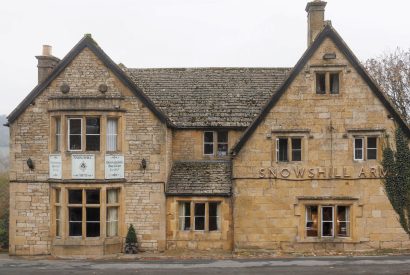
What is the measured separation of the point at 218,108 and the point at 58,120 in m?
8.51

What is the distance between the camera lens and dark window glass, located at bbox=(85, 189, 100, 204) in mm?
23578

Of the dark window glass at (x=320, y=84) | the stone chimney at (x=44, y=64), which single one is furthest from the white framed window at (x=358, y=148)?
the stone chimney at (x=44, y=64)

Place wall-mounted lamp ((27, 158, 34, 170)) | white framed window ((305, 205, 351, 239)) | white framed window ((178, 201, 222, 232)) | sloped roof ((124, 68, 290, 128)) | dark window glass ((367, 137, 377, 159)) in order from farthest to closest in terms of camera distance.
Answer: sloped roof ((124, 68, 290, 128)) → white framed window ((178, 201, 222, 232)) → dark window glass ((367, 137, 377, 159)) → white framed window ((305, 205, 351, 239)) → wall-mounted lamp ((27, 158, 34, 170))

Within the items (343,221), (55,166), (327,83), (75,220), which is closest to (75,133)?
(55,166)

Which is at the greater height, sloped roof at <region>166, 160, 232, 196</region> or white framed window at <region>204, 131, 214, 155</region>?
white framed window at <region>204, 131, 214, 155</region>

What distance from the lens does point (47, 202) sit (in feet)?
78.3

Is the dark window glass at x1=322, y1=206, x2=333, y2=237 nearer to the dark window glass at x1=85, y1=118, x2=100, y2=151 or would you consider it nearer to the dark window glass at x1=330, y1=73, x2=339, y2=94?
the dark window glass at x1=330, y1=73, x2=339, y2=94

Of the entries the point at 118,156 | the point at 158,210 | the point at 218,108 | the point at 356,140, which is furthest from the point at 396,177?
the point at 118,156

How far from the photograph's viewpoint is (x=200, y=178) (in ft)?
81.6

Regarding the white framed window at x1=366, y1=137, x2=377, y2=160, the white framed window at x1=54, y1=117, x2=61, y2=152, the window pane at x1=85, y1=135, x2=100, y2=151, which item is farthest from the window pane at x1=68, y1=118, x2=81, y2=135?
the white framed window at x1=366, y1=137, x2=377, y2=160

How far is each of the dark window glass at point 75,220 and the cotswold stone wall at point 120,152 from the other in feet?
4.07

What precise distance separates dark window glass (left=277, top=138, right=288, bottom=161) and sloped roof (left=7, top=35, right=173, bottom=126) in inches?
233

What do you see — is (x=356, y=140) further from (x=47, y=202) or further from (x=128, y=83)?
(x=47, y=202)

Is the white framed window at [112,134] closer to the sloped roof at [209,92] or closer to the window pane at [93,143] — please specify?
the window pane at [93,143]
